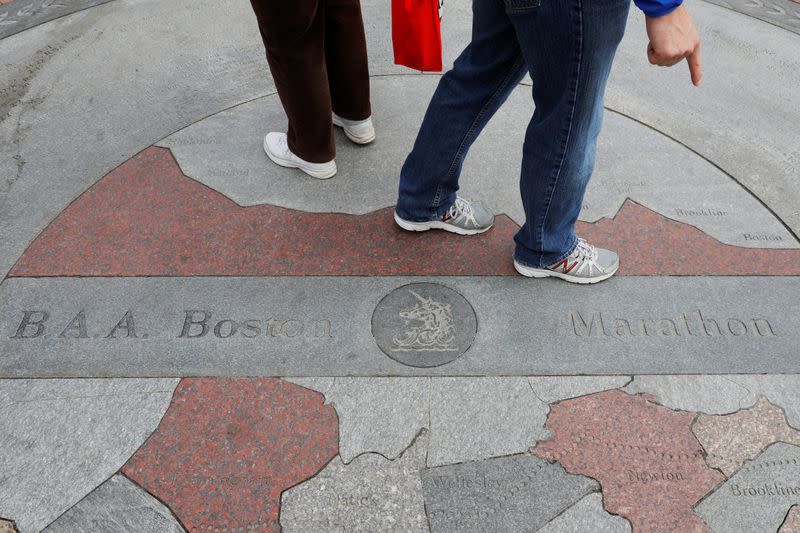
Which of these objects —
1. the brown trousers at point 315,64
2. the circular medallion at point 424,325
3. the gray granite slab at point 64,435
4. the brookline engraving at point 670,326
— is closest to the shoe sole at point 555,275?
the brookline engraving at point 670,326

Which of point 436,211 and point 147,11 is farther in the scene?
point 147,11

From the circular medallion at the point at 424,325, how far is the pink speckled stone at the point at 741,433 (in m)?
0.73

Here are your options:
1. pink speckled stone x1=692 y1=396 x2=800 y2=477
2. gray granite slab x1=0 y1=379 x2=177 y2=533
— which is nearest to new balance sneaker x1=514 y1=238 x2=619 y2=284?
pink speckled stone x1=692 y1=396 x2=800 y2=477

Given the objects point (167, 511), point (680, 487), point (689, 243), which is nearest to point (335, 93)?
point (689, 243)

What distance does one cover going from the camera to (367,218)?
2.40m

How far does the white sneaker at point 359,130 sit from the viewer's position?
268 centimetres

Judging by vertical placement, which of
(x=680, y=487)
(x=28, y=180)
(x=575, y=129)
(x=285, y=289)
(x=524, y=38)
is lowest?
(x=680, y=487)

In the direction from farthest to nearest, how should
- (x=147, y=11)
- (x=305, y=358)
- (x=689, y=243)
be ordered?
1. (x=147, y=11)
2. (x=689, y=243)
3. (x=305, y=358)

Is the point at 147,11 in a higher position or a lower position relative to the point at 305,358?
higher

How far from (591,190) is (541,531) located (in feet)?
4.67

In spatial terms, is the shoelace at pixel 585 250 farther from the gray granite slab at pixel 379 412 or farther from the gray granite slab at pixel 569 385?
the gray granite slab at pixel 379 412

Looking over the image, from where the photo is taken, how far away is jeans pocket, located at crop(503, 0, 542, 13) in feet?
4.84

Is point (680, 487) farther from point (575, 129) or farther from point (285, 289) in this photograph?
point (285, 289)

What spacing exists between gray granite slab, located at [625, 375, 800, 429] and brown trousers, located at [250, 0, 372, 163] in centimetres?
148
